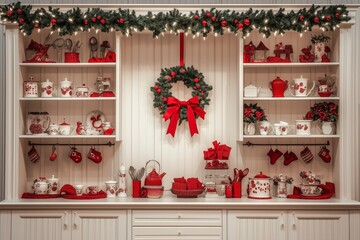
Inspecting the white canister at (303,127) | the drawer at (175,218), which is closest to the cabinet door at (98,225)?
the drawer at (175,218)

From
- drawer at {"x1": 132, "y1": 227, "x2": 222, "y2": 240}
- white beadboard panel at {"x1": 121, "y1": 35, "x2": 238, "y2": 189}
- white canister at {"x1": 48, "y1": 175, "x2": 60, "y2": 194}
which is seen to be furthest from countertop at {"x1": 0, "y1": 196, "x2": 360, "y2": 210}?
white beadboard panel at {"x1": 121, "y1": 35, "x2": 238, "y2": 189}

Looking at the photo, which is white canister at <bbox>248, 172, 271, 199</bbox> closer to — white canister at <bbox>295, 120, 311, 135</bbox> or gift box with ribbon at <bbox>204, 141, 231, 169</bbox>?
gift box with ribbon at <bbox>204, 141, 231, 169</bbox>

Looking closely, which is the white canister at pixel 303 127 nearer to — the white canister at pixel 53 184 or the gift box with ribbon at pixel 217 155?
the gift box with ribbon at pixel 217 155

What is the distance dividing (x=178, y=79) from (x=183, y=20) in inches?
23.3

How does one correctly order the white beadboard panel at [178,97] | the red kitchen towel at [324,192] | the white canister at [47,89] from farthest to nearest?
1. the white beadboard panel at [178,97]
2. the white canister at [47,89]
3. the red kitchen towel at [324,192]

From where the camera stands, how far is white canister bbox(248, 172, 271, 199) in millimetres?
4324

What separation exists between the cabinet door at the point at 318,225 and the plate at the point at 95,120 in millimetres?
1831

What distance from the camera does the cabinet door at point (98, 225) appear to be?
4.11m

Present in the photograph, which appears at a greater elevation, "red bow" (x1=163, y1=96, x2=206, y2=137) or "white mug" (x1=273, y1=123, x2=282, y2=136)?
"red bow" (x1=163, y1=96, x2=206, y2=137)

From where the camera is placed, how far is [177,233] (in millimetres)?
4117

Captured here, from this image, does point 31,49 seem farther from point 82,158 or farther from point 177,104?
point 177,104

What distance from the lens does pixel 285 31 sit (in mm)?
4379

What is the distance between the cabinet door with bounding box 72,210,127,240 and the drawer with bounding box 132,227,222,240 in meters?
0.13

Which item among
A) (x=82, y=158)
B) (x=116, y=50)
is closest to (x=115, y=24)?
(x=116, y=50)
